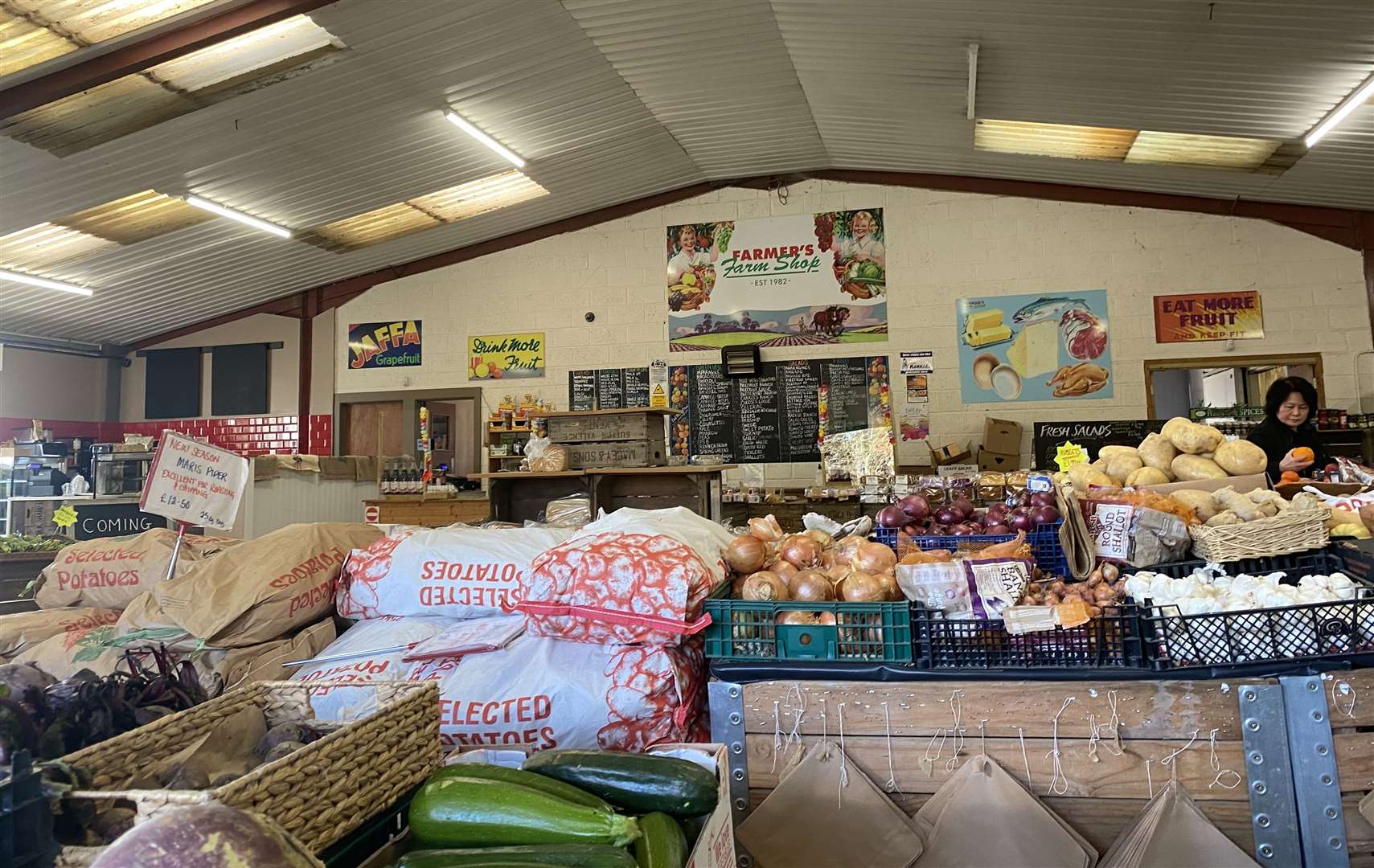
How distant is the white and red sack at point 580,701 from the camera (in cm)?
212

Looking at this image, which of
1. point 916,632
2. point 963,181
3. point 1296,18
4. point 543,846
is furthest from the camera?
point 963,181

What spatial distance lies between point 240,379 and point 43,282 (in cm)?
228

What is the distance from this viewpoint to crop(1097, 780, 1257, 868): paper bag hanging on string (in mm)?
1616

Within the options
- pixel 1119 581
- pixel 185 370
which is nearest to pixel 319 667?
pixel 1119 581

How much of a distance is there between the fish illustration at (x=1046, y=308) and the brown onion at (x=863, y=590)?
7.01m

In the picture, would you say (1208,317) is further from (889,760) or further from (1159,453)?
(889,760)

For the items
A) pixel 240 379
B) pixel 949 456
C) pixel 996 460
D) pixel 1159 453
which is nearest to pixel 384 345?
pixel 240 379

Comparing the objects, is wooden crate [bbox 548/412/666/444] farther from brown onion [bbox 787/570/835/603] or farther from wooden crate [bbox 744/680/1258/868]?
wooden crate [bbox 744/680/1258/868]

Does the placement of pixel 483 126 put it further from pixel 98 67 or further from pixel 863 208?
pixel 863 208

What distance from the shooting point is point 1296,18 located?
4809 millimetres

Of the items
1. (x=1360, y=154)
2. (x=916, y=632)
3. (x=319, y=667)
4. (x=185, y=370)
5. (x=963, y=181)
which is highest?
(x=963, y=181)

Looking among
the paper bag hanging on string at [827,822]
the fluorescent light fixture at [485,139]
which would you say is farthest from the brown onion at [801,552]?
the fluorescent light fixture at [485,139]

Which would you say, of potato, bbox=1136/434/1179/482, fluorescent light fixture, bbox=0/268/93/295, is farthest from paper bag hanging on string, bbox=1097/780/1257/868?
fluorescent light fixture, bbox=0/268/93/295

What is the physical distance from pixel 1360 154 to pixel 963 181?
323 cm
